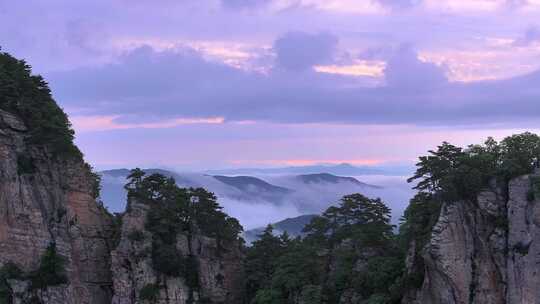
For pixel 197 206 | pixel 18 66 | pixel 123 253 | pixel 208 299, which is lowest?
pixel 208 299

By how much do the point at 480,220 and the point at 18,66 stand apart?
167 ft

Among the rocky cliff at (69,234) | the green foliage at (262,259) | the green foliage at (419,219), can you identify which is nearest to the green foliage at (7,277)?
the rocky cliff at (69,234)

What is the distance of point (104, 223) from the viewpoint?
74812 millimetres

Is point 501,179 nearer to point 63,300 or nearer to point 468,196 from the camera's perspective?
point 468,196

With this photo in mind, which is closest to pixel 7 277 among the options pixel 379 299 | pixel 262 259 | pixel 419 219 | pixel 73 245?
pixel 73 245

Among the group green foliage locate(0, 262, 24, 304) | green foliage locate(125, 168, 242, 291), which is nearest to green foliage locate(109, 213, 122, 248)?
green foliage locate(125, 168, 242, 291)

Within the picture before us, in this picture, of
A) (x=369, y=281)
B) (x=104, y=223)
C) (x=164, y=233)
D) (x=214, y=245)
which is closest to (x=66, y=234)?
(x=104, y=223)

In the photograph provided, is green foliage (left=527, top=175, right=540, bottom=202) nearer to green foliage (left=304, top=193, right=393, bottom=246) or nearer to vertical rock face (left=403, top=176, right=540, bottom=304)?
vertical rock face (left=403, top=176, right=540, bottom=304)

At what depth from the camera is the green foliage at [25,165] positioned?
229 ft

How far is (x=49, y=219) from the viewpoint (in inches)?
2763

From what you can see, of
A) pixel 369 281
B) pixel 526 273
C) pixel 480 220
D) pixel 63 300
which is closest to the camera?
pixel 526 273

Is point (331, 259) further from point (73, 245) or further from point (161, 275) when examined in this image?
point (73, 245)

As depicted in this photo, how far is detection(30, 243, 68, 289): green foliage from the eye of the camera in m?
66.2

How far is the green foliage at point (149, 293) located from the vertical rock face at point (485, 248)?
88.3 feet
